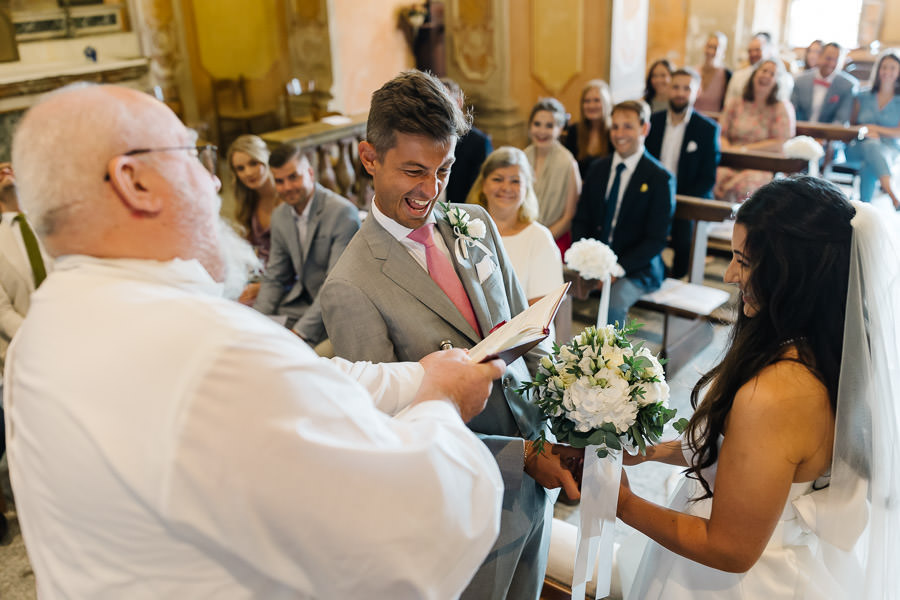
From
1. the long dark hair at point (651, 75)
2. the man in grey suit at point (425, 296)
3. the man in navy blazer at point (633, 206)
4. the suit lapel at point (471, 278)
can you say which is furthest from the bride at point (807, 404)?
the long dark hair at point (651, 75)

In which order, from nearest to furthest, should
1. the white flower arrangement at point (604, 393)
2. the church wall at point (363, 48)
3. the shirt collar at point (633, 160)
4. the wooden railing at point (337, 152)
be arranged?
1. the white flower arrangement at point (604, 393)
2. the shirt collar at point (633, 160)
3. the wooden railing at point (337, 152)
4. the church wall at point (363, 48)

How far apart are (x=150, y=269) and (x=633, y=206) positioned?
12.7 ft

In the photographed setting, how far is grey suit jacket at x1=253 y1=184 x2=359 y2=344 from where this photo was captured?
386 centimetres

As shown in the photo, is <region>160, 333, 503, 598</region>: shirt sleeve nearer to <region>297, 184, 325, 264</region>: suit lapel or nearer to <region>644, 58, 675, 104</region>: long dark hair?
<region>297, 184, 325, 264</region>: suit lapel

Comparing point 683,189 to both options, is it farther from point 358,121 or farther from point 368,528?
point 368,528

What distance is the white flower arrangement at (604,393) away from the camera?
1.73 m

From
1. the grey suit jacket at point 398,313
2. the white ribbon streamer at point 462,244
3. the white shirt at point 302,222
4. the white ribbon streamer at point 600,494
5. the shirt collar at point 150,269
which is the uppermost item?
the shirt collar at point 150,269

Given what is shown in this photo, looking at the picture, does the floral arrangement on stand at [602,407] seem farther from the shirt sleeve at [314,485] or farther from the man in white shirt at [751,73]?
the man in white shirt at [751,73]

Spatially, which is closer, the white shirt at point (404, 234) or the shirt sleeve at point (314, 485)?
the shirt sleeve at point (314, 485)

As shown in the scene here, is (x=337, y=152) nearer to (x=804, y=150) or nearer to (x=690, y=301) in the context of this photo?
(x=690, y=301)

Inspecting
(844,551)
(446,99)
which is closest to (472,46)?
(446,99)

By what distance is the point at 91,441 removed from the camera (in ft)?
3.36

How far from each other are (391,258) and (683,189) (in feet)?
14.7

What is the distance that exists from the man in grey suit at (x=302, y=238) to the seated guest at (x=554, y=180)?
5.50ft
